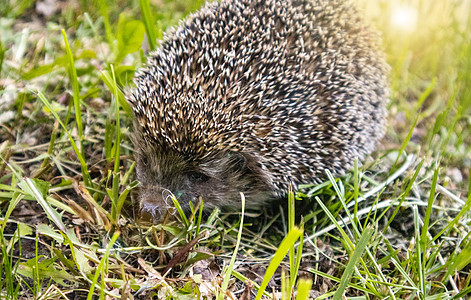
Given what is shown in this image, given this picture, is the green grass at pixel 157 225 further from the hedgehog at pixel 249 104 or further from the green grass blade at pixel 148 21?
the hedgehog at pixel 249 104

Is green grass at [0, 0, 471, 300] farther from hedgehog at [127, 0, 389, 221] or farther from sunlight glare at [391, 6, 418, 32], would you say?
sunlight glare at [391, 6, 418, 32]

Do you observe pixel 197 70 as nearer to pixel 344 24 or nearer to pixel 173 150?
pixel 173 150

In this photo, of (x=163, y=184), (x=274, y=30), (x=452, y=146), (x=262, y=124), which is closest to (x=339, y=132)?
(x=262, y=124)

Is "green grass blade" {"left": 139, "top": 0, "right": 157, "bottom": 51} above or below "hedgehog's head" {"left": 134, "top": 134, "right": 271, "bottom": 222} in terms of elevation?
above

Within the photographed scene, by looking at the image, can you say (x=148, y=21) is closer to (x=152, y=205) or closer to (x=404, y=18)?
(x=152, y=205)

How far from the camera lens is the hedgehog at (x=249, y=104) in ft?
11.2

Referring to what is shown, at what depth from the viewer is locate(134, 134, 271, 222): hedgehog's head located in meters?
3.49

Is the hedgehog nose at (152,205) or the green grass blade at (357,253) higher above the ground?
the hedgehog nose at (152,205)

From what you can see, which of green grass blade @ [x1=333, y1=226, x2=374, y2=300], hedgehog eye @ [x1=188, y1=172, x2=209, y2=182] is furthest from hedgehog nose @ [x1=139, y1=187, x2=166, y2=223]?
green grass blade @ [x1=333, y1=226, x2=374, y2=300]

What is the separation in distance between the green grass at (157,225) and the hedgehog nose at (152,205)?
9 cm

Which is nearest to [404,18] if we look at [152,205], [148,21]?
[148,21]

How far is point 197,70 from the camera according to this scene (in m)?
3.54

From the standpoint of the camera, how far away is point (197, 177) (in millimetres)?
3709

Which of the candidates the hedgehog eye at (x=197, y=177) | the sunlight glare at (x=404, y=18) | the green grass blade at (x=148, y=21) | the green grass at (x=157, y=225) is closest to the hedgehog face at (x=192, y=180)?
the hedgehog eye at (x=197, y=177)
